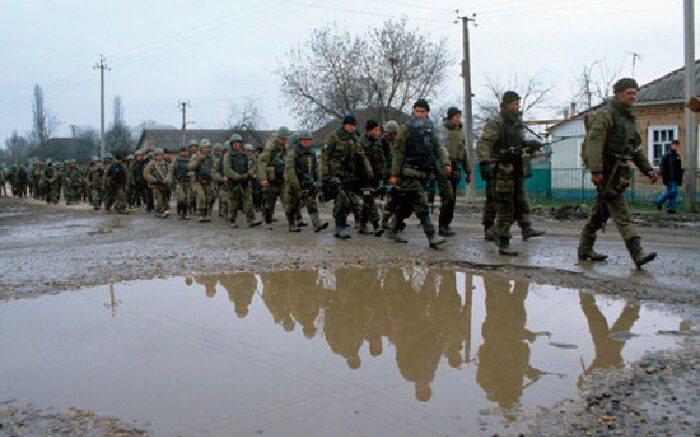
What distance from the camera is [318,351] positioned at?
4.75m

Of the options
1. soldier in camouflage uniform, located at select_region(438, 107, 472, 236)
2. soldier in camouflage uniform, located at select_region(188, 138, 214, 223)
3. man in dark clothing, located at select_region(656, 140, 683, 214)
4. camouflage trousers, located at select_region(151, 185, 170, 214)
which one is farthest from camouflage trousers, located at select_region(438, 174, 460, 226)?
camouflage trousers, located at select_region(151, 185, 170, 214)

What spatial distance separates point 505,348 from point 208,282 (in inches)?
143

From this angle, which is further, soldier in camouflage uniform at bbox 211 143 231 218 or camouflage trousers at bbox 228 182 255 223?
soldier in camouflage uniform at bbox 211 143 231 218

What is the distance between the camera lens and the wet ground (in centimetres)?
368

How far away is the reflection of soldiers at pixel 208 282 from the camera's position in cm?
685

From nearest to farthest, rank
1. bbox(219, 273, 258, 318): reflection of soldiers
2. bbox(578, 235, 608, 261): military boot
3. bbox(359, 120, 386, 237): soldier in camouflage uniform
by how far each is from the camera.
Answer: bbox(219, 273, 258, 318): reflection of soldiers, bbox(578, 235, 608, 261): military boot, bbox(359, 120, 386, 237): soldier in camouflage uniform

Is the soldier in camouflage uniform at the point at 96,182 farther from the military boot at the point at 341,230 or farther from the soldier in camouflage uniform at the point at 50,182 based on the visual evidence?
the military boot at the point at 341,230

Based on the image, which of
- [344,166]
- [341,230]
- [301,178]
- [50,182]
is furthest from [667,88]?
[50,182]

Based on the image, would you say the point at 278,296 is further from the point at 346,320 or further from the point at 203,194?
the point at 203,194

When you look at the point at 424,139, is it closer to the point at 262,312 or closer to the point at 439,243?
the point at 439,243

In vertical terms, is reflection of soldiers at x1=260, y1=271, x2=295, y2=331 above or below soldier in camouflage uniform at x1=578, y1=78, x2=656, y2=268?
below

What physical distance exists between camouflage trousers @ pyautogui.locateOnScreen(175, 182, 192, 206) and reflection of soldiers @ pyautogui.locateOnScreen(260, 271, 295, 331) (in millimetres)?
10172

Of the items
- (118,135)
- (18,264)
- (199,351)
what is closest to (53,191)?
(18,264)

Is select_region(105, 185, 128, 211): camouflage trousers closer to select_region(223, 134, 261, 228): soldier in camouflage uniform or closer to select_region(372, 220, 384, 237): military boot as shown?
select_region(223, 134, 261, 228): soldier in camouflage uniform
